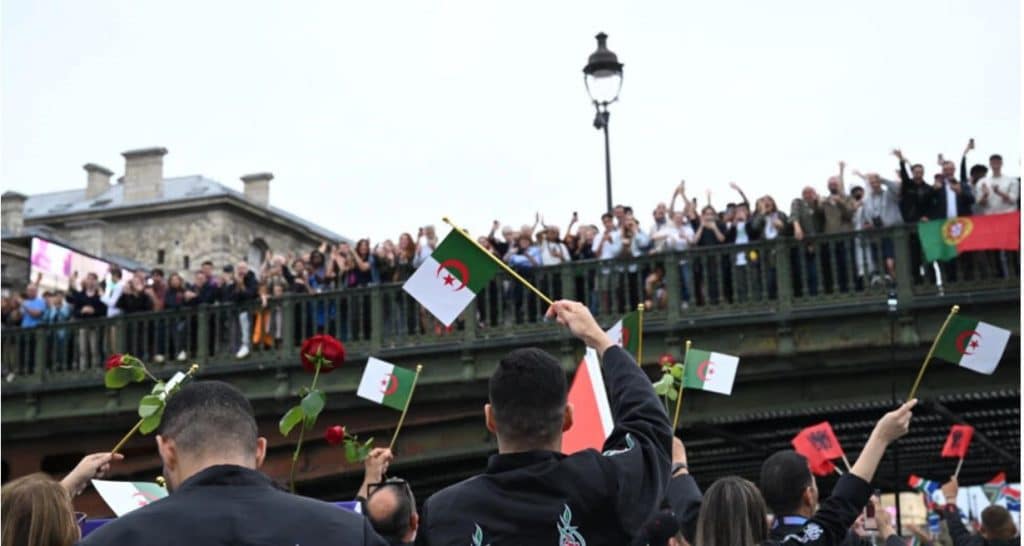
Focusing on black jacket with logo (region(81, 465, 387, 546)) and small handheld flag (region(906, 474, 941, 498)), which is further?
small handheld flag (region(906, 474, 941, 498))

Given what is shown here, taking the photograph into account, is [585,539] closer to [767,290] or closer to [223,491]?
[223,491]

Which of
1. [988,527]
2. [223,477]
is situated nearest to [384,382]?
[988,527]

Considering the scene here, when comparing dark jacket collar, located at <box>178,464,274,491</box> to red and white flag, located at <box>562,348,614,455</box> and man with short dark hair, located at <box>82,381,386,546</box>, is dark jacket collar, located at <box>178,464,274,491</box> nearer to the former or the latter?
man with short dark hair, located at <box>82,381,386,546</box>

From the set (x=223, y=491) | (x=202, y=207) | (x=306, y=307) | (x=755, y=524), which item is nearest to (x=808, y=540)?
(x=755, y=524)

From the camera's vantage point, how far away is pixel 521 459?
474cm

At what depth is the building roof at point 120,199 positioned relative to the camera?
62.8m

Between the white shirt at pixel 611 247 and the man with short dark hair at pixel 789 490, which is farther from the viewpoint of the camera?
the white shirt at pixel 611 247

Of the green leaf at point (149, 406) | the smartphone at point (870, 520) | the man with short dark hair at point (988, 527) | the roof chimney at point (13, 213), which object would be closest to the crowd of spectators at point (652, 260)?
the man with short dark hair at point (988, 527)

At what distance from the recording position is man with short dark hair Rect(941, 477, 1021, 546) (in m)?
9.79

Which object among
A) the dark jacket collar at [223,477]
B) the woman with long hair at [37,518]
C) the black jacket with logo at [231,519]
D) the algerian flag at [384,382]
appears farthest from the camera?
the algerian flag at [384,382]

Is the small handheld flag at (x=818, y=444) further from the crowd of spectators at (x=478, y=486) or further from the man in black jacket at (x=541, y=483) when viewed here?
the man in black jacket at (x=541, y=483)

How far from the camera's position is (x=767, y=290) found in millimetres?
19953

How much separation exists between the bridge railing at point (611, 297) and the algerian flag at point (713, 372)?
581 cm

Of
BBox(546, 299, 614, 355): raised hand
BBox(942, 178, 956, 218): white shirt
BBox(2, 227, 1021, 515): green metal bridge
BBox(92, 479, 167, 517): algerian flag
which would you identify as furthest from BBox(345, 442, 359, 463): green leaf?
BBox(942, 178, 956, 218): white shirt
